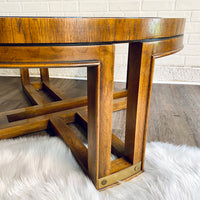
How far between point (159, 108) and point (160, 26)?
0.86m

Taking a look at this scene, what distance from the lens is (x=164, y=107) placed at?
1289mm

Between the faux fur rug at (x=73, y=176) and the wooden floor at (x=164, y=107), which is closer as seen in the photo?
the faux fur rug at (x=73, y=176)

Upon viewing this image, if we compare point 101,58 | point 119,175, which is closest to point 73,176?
point 119,175

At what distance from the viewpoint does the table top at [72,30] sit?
36 cm

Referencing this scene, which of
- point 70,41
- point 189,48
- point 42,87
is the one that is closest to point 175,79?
point 189,48

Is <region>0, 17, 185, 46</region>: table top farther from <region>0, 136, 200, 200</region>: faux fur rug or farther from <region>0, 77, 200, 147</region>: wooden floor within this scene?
<region>0, 77, 200, 147</region>: wooden floor

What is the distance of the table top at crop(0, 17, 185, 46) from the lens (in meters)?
0.36

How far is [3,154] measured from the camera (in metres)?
0.76

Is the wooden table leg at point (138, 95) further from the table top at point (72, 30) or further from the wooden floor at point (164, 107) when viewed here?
the wooden floor at point (164, 107)

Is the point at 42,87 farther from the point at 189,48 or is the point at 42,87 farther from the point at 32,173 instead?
the point at 189,48

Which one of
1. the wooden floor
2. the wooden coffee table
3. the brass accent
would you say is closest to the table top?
the wooden coffee table

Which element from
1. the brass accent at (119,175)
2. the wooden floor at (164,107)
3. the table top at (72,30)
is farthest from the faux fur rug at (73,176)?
the table top at (72,30)

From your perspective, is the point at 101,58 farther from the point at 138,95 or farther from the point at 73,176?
the point at 73,176

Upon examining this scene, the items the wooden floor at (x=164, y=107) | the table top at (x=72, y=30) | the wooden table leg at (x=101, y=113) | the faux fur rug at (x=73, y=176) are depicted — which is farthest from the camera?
the wooden floor at (x=164, y=107)
